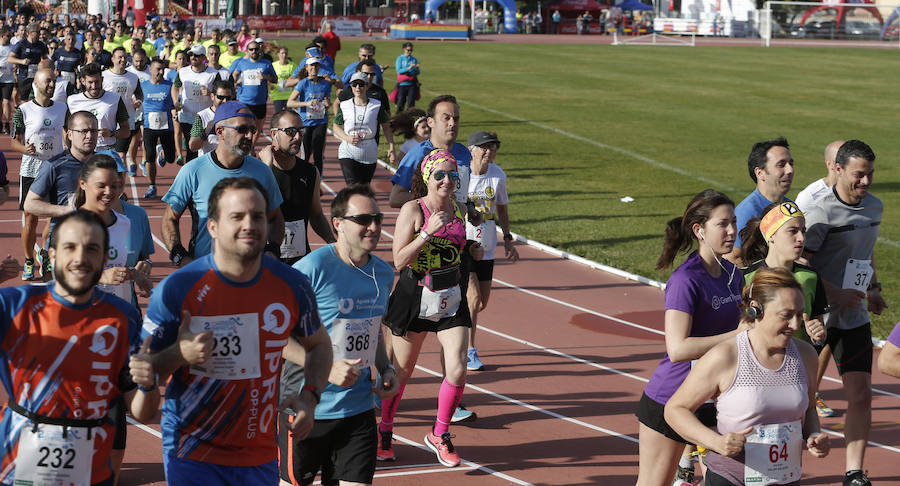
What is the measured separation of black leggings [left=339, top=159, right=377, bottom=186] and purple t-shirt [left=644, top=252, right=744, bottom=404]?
8.72m

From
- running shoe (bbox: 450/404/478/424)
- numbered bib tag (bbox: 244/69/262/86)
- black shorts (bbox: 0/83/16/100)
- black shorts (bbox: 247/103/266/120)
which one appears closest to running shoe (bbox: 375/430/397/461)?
running shoe (bbox: 450/404/478/424)

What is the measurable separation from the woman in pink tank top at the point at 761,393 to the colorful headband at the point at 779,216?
139 cm

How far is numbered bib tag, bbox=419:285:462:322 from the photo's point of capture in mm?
7535

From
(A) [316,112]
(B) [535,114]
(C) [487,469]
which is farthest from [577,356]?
(B) [535,114]

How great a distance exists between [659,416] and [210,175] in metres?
3.55

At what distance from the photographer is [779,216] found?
6336 mm

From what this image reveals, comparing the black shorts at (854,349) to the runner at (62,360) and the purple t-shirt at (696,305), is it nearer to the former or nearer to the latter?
the purple t-shirt at (696,305)

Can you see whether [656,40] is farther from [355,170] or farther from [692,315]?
[692,315]

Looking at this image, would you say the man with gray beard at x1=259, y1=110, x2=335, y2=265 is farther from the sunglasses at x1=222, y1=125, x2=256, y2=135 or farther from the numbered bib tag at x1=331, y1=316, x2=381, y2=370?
the numbered bib tag at x1=331, y1=316, x2=381, y2=370

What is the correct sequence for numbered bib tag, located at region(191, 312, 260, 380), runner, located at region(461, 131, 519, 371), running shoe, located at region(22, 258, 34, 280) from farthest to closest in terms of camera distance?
running shoe, located at region(22, 258, 34, 280)
runner, located at region(461, 131, 519, 371)
numbered bib tag, located at region(191, 312, 260, 380)

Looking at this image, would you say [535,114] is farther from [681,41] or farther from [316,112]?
[681,41]

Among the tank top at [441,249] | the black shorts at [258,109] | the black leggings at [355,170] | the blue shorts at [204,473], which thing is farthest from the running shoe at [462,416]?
the black shorts at [258,109]

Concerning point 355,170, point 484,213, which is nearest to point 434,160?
point 484,213

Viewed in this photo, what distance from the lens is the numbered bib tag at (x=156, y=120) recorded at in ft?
56.2
